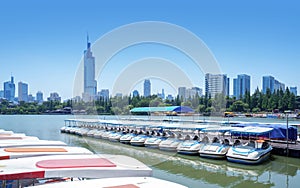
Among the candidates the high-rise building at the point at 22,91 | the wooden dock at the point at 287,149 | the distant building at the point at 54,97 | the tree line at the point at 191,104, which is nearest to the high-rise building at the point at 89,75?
the tree line at the point at 191,104

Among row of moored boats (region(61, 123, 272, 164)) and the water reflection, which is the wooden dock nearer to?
the water reflection

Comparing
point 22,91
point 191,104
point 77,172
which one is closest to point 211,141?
point 77,172

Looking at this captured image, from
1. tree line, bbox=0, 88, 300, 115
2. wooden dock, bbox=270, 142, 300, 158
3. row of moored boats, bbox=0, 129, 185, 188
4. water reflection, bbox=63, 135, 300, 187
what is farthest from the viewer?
tree line, bbox=0, 88, 300, 115

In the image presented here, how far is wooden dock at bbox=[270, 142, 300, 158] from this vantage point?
19297 mm

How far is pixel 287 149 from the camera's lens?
19594 millimetres

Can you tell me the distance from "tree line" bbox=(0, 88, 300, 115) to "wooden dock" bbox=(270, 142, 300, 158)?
47.2 ft

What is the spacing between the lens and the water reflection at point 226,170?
44.8 feet

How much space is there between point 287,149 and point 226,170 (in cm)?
617

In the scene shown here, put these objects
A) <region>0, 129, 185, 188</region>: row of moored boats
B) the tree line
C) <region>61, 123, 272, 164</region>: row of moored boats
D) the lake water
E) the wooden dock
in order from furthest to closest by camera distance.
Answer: the tree line → the wooden dock → <region>61, 123, 272, 164</region>: row of moored boats → the lake water → <region>0, 129, 185, 188</region>: row of moored boats

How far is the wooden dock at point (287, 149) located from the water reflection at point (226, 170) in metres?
0.61

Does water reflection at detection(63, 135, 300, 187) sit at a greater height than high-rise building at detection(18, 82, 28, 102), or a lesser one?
lesser

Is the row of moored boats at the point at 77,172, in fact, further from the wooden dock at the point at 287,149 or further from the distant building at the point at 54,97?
the distant building at the point at 54,97

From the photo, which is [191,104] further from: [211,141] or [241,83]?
[241,83]

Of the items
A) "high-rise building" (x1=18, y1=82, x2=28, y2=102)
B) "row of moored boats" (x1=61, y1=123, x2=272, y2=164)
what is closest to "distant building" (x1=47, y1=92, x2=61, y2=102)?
"high-rise building" (x1=18, y1=82, x2=28, y2=102)
